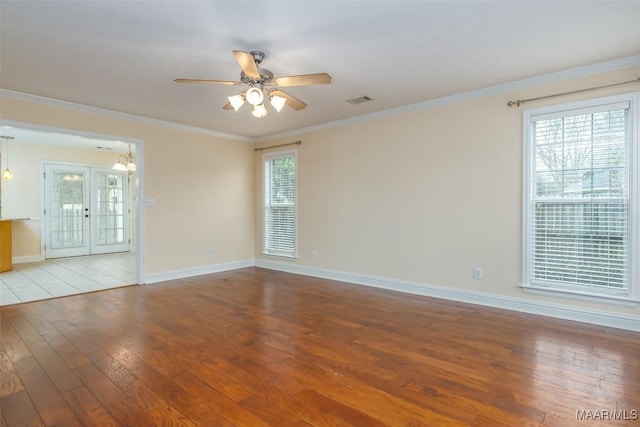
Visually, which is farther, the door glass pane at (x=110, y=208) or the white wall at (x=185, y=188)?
the door glass pane at (x=110, y=208)

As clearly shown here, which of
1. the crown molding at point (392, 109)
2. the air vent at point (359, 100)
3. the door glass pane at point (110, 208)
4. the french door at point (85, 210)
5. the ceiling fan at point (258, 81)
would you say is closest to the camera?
the ceiling fan at point (258, 81)

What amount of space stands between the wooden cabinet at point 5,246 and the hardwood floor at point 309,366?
310 centimetres

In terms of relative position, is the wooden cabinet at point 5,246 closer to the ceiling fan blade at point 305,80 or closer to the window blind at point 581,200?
the ceiling fan blade at point 305,80

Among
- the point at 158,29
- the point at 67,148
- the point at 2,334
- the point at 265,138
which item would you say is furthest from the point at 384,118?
the point at 67,148

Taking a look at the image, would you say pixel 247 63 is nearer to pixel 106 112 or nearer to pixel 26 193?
pixel 106 112

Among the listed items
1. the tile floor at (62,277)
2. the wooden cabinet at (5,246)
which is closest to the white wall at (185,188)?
the tile floor at (62,277)

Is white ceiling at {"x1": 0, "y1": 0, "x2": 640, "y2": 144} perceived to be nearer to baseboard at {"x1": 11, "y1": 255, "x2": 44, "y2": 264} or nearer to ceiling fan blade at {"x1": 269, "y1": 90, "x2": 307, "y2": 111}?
ceiling fan blade at {"x1": 269, "y1": 90, "x2": 307, "y2": 111}

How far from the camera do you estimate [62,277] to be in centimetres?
559

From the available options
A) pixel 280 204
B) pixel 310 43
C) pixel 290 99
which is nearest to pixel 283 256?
pixel 280 204

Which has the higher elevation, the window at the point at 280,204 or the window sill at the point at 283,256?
the window at the point at 280,204

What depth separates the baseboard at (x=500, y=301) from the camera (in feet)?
10.5

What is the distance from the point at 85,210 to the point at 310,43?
25.8 feet

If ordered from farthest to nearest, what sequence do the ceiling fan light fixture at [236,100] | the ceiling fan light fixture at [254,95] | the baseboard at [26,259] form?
the baseboard at [26,259]
the ceiling fan light fixture at [236,100]
the ceiling fan light fixture at [254,95]

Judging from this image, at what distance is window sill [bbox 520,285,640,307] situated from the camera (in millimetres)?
3129
